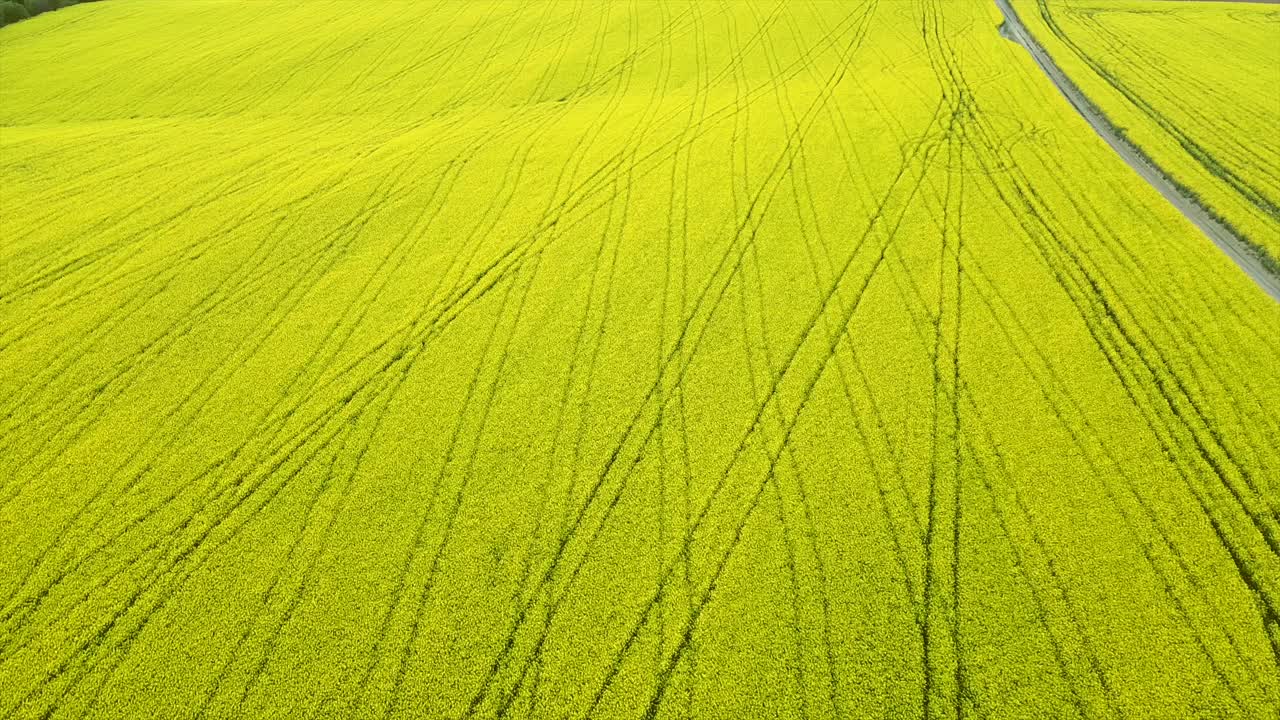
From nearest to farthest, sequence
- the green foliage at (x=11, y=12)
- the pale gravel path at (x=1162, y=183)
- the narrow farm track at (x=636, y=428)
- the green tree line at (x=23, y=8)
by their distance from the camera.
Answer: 1. the narrow farm track at (x=636, y=428)
2. the pale gravel path at (x=1162, y=183)
3. the green foliage at (x=11, y=12)
4. the green tree line at (x=23, y=8)

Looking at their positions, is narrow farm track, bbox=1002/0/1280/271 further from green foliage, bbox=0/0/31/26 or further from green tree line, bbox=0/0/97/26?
green tree line, bbox=0/0/97/26

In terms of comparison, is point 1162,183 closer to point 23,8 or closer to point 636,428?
point 636,428

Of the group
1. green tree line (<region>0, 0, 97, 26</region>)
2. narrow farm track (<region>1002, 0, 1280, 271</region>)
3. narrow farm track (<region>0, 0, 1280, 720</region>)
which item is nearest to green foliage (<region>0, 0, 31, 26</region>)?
green tree line (<region>0, 0, 97, 26</region>)

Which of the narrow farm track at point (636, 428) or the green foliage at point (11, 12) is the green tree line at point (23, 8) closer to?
the green foliage at point (11, 12)

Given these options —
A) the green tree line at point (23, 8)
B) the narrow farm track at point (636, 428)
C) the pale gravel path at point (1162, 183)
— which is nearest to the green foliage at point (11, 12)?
the green tree line at point (23, 8)

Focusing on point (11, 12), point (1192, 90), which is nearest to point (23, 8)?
point (11, 12)

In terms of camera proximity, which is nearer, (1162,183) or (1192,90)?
(1162,183)

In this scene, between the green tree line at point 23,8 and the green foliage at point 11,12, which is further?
the green tree line at point 23,8

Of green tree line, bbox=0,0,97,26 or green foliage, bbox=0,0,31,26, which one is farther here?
green tree line, bbox=0,0,97,26

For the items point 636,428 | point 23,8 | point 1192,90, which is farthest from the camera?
point 23,8
